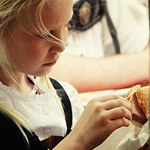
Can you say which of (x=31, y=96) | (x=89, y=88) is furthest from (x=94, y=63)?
(x=31, y=96)

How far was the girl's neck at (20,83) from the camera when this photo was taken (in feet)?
1.12

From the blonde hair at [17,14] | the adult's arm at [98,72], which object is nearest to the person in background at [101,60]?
the adult's arm at [98,72]

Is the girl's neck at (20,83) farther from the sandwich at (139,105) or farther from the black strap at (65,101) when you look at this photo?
the sandwich at (139,105)

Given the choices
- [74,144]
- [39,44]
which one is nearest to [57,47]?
[39,44]

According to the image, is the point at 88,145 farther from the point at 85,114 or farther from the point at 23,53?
the point at 23,53

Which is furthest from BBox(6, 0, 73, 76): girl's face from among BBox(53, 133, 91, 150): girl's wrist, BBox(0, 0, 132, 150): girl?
BBox(53, 133, 91, 150): girl's wrist

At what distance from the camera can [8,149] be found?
0.33 metres

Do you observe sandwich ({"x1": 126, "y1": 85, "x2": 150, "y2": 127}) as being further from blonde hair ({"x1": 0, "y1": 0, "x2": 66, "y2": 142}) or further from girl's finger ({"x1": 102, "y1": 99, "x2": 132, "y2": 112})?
blonde hair ({"x1": 0, "y1": 0, "x2": 66, "y2": 142})

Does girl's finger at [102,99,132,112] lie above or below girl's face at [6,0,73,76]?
below

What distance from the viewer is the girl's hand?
0.31 m

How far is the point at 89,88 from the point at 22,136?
6.4 inches

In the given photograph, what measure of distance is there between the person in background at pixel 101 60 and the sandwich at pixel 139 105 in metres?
0.12

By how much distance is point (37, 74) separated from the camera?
34cm

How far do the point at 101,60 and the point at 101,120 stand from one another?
17cm
